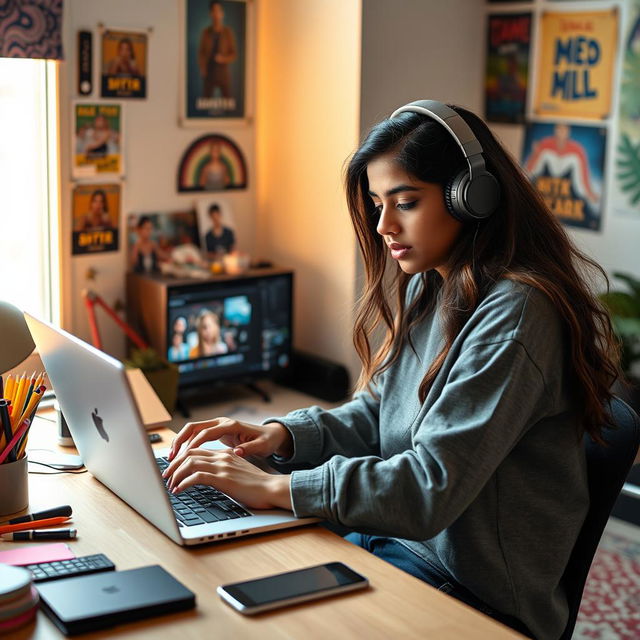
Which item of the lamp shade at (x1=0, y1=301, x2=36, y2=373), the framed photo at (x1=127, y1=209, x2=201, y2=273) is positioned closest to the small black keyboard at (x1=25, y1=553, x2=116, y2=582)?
the lamp shade at (x1=0, y1=301, x2=36, y2=373)

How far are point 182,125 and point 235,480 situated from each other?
2107mm

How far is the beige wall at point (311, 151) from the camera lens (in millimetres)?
3182

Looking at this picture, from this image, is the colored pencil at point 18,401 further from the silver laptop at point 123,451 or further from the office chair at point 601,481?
the office chair at point 601,481

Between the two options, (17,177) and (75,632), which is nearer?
(75,632)

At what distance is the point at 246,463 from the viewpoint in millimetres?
1383

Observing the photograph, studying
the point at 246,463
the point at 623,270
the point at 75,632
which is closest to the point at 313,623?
the point at 75,632

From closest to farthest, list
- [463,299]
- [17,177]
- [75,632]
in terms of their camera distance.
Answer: [75,632]
[463,299]
[17,177]

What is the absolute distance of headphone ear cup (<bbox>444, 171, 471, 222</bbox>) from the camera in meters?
Result: 1.38

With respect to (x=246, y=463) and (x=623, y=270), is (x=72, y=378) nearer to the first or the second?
(x=246, y=463)

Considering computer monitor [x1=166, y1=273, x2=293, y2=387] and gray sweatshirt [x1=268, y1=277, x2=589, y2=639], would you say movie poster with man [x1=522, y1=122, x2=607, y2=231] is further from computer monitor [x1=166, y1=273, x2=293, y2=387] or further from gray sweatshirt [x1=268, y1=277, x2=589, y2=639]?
gray sweatshirt [x1=268, y1=277, x2=589, y2=639]

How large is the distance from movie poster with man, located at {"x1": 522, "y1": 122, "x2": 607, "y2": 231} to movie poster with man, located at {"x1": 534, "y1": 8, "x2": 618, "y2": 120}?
6 cm

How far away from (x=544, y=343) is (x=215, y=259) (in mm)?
2164

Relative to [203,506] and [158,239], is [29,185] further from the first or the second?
[203,506]

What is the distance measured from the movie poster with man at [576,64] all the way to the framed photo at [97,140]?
1481 mm
